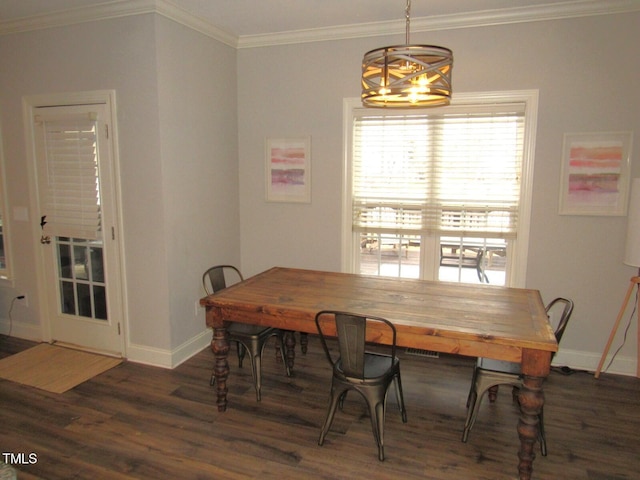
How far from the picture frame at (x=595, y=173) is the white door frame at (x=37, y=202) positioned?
11.4ft

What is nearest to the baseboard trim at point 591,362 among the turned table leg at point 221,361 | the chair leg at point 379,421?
the chair leg at point 379,421

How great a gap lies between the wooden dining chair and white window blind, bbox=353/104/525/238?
1.68 meters

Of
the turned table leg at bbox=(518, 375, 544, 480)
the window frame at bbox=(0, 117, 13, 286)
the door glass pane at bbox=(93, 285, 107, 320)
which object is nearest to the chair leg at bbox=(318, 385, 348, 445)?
the turned table leg at bbox=(518, 375, 544, 480)

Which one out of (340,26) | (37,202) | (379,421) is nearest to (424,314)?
(379,421)

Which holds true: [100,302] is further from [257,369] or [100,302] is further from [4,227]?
[257,369]

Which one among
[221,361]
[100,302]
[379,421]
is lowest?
[379,421]

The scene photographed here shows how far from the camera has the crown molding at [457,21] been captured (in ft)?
10.8

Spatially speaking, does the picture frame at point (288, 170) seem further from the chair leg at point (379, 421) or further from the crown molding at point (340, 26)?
the chair leg at point (379, 421)

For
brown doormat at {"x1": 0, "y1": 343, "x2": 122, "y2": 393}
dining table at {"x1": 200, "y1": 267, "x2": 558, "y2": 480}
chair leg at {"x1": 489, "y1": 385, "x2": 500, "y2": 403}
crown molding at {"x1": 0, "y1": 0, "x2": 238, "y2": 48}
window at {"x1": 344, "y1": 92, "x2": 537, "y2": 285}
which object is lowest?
brown doormat at {"x1": 0, "y1": 343, "x2": 122, "y2": 393}

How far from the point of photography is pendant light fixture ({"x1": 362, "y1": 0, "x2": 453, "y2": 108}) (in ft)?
6.77

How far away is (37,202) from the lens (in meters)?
3.93

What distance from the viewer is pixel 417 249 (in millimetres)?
4082

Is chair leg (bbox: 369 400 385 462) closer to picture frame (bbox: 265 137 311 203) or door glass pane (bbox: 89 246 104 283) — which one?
picture frame (bbox: 265 137 311 203)

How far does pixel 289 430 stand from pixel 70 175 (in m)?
2.69
